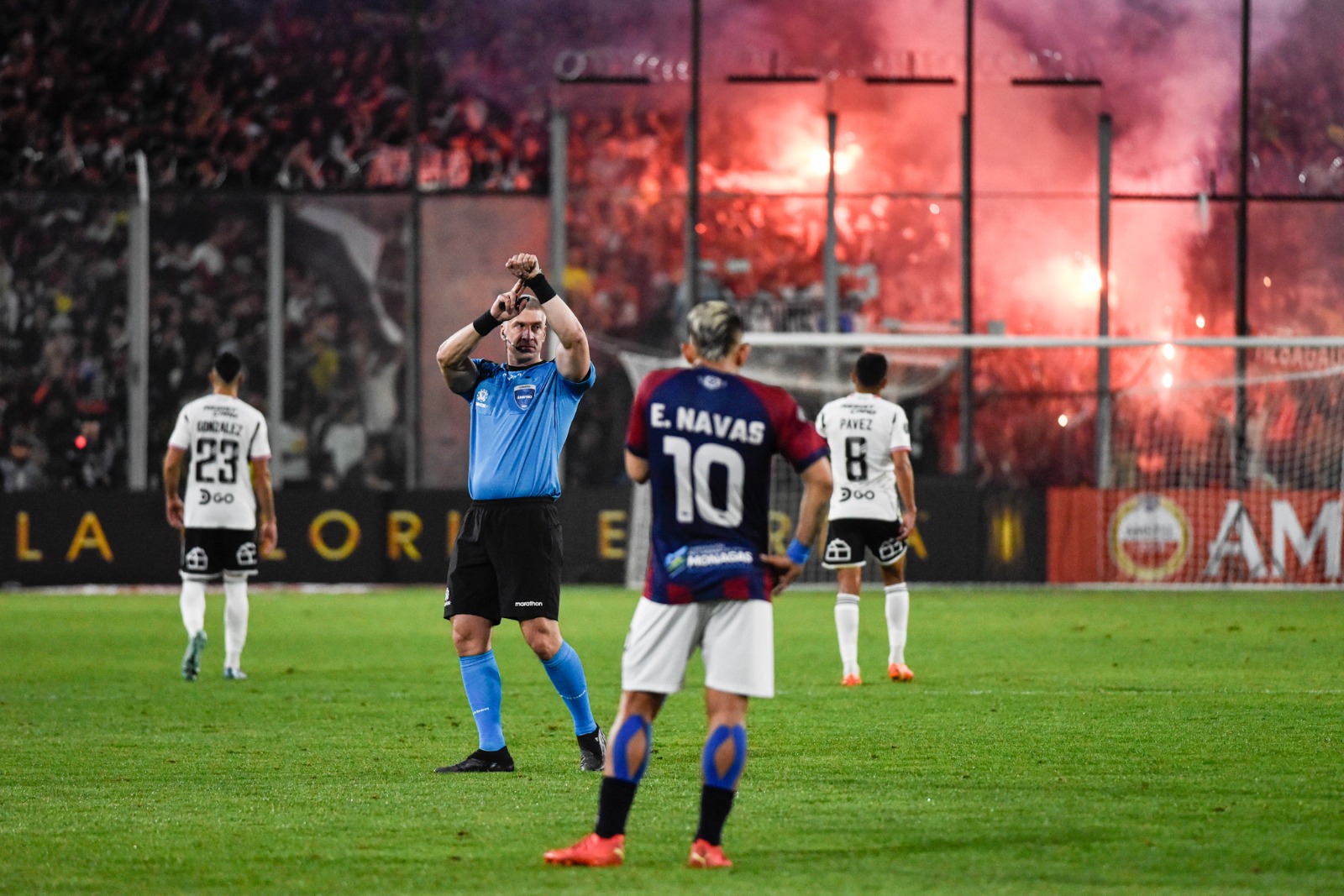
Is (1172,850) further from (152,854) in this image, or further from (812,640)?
(812,640)

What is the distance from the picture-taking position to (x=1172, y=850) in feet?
20.2

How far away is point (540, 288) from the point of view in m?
7.40

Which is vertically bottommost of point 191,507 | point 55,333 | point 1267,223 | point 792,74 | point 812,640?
point 812,640

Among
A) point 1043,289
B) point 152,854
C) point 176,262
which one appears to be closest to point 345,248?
point 176,262

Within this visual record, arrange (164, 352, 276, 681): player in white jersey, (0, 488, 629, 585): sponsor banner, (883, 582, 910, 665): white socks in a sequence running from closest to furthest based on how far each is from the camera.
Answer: (883, 582, 910, 665): white socks
(164, 352, 276, 681): player in white jersey
(0, 488, 629, 585): sponsor banner

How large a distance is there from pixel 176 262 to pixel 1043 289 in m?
12.9

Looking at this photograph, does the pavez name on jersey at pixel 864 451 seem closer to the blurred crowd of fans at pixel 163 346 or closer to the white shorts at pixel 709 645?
the white shorts at pixel 709 645

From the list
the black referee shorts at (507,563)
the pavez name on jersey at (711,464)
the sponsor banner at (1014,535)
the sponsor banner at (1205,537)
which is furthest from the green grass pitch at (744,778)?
the sponsor banner at (1014,535)

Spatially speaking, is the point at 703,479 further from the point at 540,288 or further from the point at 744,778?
the point at 744,778

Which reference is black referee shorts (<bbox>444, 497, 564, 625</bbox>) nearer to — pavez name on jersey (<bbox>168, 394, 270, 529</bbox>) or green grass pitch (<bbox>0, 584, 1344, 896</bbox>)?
green grass pitch (<bbox>0, 584, 1344, 896</bbox>)

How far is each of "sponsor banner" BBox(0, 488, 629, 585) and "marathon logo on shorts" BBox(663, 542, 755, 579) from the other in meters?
17.6

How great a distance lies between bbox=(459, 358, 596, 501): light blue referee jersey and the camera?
8.34 m

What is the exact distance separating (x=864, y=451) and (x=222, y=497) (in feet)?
14.4

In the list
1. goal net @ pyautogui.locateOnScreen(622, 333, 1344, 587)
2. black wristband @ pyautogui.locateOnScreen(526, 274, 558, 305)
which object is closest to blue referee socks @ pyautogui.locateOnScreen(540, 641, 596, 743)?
black wristband @ pyautogui.locateOnScreen(526, 274, 558, 305)
